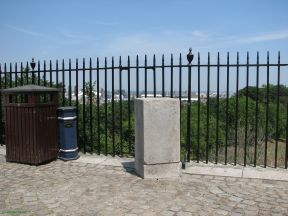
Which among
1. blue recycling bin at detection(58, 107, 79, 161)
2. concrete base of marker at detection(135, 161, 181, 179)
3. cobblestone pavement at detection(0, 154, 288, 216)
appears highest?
blue recycling bin at detection(58, 107, 79, 161)

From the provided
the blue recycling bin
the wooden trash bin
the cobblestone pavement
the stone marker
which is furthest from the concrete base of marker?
the wooden trash bin

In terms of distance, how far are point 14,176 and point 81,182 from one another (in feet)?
4.30

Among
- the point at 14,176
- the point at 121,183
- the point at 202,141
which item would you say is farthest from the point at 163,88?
the point at 202,141

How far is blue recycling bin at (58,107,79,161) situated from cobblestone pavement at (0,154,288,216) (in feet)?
2.47

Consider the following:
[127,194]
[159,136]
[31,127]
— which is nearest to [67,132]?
[31,127]

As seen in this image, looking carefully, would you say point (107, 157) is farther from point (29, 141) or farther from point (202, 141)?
point (202, 141)

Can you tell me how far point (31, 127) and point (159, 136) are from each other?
8.51 feet

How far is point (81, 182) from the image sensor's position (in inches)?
211

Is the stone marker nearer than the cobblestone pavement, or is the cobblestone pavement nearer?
the cobblestone pavement

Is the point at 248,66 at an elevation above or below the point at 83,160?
above

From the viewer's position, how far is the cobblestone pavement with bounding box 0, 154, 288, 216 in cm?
419

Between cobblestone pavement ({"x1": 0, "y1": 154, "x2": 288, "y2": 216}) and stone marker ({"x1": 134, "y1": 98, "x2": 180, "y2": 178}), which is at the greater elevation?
stone marker ({"x1": 134, "y1": 98, "x2": 180, "y2": 178})

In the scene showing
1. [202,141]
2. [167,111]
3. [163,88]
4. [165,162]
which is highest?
[163,88]

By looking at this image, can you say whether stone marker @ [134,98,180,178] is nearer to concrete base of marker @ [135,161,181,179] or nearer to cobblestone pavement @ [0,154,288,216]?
concrete base of marker @ [135,161,181,179]
